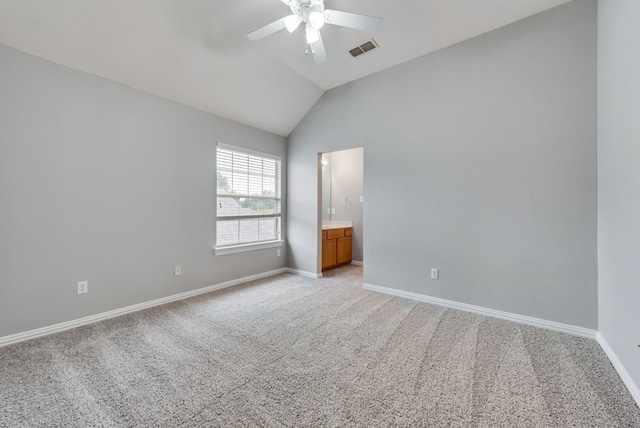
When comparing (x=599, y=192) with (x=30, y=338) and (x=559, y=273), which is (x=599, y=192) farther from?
(x=30, y=338)

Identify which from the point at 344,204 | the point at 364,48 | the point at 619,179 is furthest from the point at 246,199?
the point at 619,179

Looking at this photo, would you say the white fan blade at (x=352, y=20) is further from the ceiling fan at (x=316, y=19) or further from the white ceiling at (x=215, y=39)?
the white ceiling at (x=215, y=39)

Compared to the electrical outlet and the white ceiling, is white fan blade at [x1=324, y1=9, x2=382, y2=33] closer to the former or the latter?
the white ceiling

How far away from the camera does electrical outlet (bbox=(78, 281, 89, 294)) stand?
2553 millimetres

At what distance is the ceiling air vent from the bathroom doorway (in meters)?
2.13

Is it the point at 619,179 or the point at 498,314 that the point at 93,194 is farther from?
the point at 619,179

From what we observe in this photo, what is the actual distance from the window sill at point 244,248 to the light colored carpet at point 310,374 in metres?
1.04

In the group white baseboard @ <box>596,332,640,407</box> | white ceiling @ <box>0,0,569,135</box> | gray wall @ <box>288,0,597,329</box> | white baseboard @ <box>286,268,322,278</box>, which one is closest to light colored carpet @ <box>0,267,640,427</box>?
white baseboard @ <box>596,332,640,407</box>

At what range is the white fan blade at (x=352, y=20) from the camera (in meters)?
2.02

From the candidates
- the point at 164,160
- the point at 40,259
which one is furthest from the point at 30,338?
the point at 164,160

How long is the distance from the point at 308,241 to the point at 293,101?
2.28 meters

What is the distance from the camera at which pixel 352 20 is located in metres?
2.09

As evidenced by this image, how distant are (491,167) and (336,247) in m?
2.95

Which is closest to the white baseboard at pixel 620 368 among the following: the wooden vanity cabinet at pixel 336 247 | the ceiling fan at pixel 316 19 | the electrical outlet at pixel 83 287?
the ceiling fan at pixel 316 19
